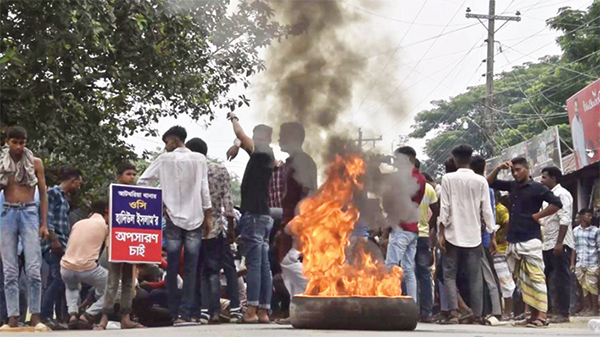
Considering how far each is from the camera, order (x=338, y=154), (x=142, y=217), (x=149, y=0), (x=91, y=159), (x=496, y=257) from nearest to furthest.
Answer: (x=338, y=154), (x=142, y=217), (x=496, y=257), (x=149, y=0), (x=91, y=159)

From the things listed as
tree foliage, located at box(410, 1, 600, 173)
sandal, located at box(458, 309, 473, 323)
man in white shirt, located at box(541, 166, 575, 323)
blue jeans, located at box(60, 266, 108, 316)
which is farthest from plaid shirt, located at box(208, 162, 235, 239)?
tree foliage, located at box(410, 1, 600, 173)

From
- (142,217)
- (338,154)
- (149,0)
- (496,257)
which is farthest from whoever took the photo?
(149,0)

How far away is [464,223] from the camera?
11109 mm

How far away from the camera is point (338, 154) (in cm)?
1016

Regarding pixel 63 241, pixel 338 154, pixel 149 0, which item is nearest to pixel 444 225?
pixel 338 154

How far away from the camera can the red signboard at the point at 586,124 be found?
77.2ft

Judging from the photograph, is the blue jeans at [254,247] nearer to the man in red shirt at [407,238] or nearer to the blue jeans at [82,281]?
the blue jeans at [82,281]

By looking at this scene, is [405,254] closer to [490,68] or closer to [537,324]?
[537,324]

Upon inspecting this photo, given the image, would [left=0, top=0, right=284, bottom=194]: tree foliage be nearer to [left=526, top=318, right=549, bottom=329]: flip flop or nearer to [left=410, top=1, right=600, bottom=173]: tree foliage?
[left=526, top=318, right=549, bottom=329]: flip flop

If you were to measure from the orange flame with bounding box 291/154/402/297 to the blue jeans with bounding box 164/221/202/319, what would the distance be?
121cm

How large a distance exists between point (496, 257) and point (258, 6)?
4.32 meters

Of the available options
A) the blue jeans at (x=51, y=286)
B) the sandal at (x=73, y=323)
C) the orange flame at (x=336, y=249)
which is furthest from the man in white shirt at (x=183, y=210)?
the blue jeans at (x=51, y=286)

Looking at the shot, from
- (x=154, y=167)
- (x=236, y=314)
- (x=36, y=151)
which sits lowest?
(x=236, y=314)

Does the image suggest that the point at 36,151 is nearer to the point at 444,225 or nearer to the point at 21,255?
the point at 21,255
